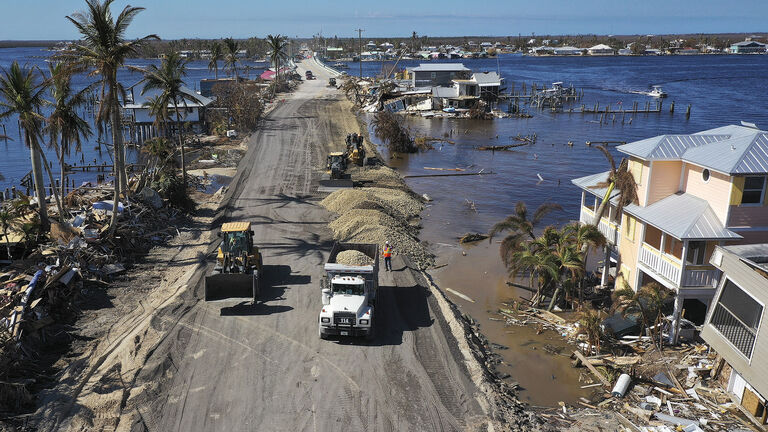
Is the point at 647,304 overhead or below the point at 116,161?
below

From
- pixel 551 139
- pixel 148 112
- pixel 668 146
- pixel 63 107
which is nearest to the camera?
pixel 668 146

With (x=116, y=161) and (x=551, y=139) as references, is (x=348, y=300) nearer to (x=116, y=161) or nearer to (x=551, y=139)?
(x=116, y=161)

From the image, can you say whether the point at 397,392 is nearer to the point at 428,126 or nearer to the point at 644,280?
the point at 644,280

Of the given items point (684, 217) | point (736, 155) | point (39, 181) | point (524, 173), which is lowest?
point (524, 173)

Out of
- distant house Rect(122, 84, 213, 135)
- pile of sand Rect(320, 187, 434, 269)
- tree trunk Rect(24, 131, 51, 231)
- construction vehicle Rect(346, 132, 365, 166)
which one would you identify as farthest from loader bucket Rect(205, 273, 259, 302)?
distant house Rect(122, 84, 213, 135)

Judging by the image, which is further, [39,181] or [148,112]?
[148,112]

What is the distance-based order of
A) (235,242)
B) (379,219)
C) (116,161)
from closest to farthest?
(235,242) < (116,161) < (379,219)

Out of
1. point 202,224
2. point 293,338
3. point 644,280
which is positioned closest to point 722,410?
point 644,280

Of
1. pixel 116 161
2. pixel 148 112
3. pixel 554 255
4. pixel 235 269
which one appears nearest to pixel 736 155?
pixel 554 255
